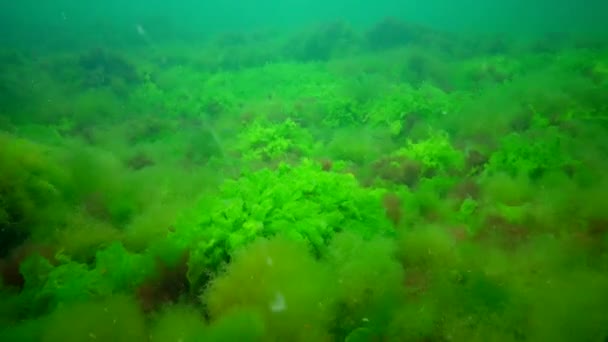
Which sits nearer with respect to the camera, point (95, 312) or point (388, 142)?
point (95, 312)

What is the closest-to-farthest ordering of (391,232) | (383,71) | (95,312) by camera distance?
(95,312), (391,232), (383,71)

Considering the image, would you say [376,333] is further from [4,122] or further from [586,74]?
[586,74]

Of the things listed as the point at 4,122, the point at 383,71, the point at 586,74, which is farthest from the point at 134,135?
the point at 586,74

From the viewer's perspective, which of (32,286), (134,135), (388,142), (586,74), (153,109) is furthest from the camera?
(153,109)

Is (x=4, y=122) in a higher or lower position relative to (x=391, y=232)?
higher

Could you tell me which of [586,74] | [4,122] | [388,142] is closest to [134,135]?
[4,122]

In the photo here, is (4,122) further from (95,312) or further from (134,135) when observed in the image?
(95,312)

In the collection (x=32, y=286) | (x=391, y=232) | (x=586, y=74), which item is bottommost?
(x=586, y=74)
